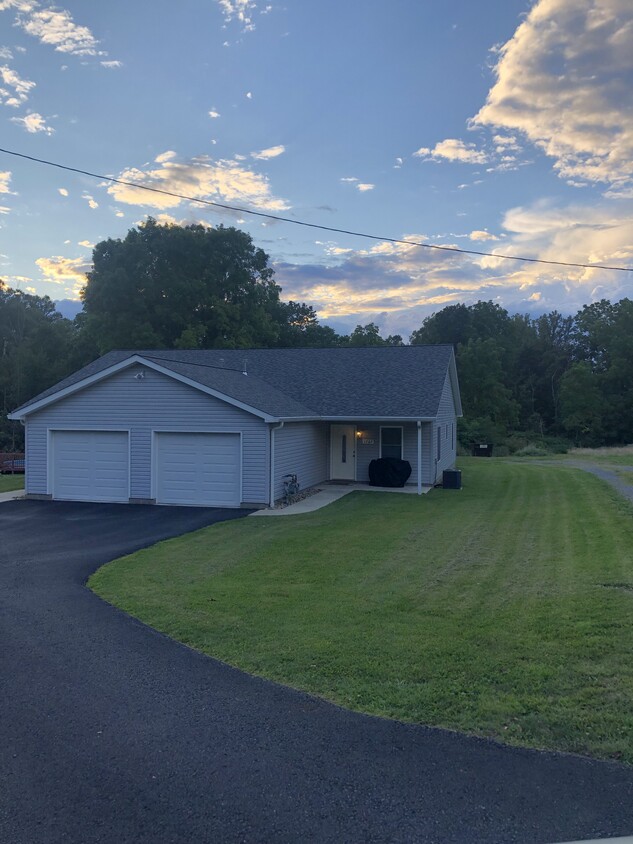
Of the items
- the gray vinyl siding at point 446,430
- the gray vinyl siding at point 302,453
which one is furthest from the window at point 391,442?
the gray vinyl siding at point 302,453

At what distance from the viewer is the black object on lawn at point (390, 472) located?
725 inches

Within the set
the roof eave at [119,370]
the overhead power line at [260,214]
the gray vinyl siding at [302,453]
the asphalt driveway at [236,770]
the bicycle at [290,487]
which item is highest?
the overhead power line at [260,214]

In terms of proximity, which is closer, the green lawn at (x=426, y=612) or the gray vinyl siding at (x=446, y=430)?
the green lawn at (x=426, y=612)

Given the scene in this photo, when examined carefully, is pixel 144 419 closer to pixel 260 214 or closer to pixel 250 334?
pixel 260 214

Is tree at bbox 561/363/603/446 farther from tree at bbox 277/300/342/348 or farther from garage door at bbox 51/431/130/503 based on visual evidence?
garage door at bbox 51/431/130/503

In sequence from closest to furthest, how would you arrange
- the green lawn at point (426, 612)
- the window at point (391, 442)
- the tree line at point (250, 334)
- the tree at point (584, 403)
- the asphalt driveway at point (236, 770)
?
the asphalt driveway at point (236, 770) < the green lawn at point (426, 612) < the window at point (391, 442) < the tree line at point (250, 334) < the tree at point (584, 403)

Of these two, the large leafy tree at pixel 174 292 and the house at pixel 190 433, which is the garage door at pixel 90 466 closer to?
the house at pixel 190 433

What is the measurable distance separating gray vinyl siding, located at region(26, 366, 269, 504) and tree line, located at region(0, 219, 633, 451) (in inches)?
856

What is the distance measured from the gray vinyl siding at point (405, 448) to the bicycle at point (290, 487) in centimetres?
394

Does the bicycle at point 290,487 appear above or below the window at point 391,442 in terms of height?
below

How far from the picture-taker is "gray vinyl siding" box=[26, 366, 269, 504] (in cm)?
1492

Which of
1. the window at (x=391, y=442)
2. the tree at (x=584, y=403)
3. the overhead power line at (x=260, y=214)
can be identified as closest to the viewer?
the overhead power line at (x=260, y=214)

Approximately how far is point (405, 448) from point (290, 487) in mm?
A: 4953

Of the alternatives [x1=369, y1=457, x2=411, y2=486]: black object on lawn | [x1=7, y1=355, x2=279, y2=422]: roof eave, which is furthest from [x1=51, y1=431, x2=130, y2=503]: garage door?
[x1=369, y1=457, x2=411, y2=486]: black object on lawn
